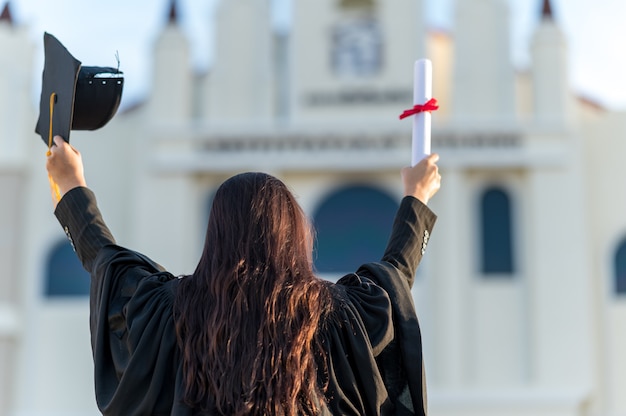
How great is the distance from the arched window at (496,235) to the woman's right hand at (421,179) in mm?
15413

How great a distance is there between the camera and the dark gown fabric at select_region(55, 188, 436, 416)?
2533 millimetres

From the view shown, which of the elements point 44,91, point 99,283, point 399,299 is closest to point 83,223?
point 99,283

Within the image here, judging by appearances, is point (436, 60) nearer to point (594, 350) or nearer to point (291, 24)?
point (291, 24)

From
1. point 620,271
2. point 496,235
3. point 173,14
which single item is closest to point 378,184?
point 496,235

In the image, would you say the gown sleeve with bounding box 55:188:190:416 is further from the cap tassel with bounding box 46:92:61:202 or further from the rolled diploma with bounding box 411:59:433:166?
the rolled diploma with bounding box 411:59:433:166

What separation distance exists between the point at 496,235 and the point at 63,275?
6.91 meters

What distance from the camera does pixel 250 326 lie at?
96.7 inches

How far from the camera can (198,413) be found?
96.4 inches

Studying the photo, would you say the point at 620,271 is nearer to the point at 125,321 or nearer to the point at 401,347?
the point at 401,347

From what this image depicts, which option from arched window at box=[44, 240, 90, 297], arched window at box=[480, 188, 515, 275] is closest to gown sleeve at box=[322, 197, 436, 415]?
arched window at box=[480, 188, 515, 275]

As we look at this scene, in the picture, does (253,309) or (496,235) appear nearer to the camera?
(253,309)

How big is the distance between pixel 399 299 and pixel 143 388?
2.05 ft

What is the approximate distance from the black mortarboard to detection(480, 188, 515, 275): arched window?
15.6 m

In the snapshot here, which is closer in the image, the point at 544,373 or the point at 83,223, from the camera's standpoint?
the point at 83,223
